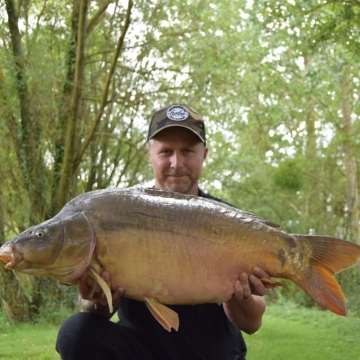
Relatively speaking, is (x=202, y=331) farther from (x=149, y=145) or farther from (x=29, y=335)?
(x=29, y=335)

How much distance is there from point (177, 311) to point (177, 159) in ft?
2.52

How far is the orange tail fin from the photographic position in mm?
2438

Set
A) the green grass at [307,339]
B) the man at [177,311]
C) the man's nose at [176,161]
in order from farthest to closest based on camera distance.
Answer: the green grass at [307,339] → the man's nose at [176,161] → the man at [177,311]

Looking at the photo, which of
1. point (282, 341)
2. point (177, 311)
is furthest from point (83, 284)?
point (282, 341)

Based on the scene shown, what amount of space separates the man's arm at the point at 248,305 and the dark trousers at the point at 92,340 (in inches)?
19.7

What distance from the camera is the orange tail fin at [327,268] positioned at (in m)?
2.44

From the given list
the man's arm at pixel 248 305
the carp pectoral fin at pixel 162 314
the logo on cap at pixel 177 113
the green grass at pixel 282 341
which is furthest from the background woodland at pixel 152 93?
the carp pectoral fin at pixel 162 314

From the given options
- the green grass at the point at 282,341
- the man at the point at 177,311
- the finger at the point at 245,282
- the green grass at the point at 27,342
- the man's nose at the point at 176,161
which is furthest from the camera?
the green grass at the point at 282,341

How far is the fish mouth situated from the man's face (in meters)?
1.15

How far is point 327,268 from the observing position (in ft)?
8.05

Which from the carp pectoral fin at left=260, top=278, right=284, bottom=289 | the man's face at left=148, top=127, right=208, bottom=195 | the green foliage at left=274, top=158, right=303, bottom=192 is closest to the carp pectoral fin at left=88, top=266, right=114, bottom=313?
the carp pectoral fin at left=260, top=278, right=284, bottom=289

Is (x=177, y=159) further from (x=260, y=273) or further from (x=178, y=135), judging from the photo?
(x=260, y=273)

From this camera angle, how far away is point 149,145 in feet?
11.1

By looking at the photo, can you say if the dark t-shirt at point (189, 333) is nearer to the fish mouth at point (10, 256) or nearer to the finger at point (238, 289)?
the finger at point (238, 289)
